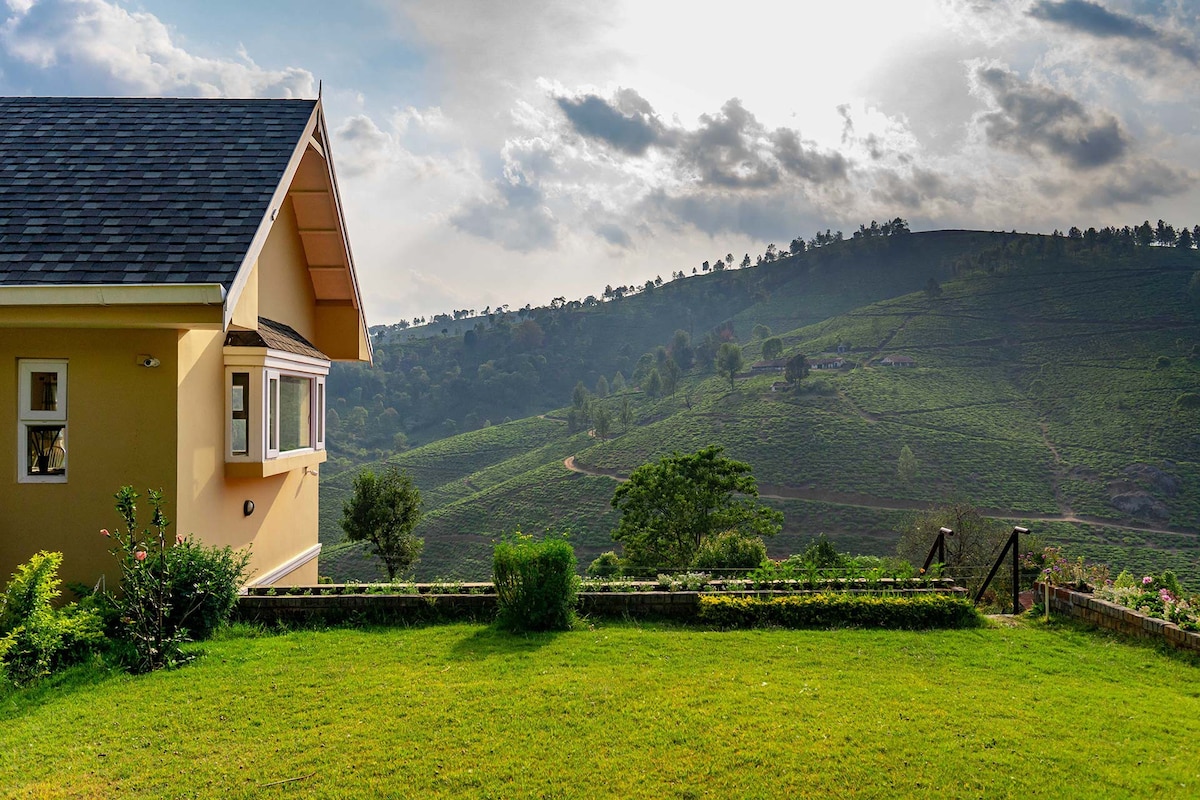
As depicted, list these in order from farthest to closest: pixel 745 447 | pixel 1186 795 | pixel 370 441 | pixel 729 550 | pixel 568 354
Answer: pixel 568 354, pixel 370 441, pixel 745 447, pixel 729 550, pixel 1186 795

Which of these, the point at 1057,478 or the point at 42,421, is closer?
the point at 42,421

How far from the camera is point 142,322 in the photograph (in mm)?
7031

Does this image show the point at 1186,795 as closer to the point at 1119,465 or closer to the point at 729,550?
the point at 729,550

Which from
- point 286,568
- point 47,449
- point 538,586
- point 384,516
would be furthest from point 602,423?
point 47,449

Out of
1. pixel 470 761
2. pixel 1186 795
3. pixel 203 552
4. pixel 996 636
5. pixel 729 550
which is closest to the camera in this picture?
pixel 1186 795

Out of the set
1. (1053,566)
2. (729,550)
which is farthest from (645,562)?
(1053,566)

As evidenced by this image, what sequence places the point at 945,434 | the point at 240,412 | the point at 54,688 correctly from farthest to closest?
1. the point at 945,434
2. the point at 240,412
3. the point at 54,688

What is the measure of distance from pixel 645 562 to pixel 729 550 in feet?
20.0

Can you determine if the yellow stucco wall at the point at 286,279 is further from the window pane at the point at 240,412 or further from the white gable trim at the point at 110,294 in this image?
the white gable trim at the point at 110,294

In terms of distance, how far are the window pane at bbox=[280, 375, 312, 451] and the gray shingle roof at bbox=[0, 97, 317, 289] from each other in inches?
95.4

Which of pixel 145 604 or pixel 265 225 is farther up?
pixel 265 225

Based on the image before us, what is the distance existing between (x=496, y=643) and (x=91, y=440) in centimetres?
469

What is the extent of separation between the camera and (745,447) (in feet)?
179

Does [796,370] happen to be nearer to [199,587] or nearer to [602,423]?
[602,423]
